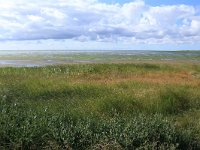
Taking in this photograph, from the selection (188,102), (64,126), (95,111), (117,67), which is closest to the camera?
(64,126)

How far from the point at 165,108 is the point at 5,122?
754 cm

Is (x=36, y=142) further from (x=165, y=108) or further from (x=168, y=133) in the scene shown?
(x=165, y=108)

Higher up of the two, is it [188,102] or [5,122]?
[5,122]

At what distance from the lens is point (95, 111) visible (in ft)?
43.4

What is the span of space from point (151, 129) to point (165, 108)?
6036mm

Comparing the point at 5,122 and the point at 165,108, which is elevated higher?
the point at 5,122

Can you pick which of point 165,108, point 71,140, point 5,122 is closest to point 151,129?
point 71,140

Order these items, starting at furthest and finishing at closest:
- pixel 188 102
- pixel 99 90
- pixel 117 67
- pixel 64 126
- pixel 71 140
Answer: pixel 117 67 < pixel 99 90 < pixel 188 102 < pixel 64 126 < pixel 71 140

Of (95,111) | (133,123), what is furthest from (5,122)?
(95,111)

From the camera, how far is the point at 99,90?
18234mm

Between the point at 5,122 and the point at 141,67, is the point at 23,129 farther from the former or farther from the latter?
the point at 141,67

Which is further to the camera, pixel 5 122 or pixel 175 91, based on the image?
pixel 175 91

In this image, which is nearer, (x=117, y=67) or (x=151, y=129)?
(x=151, y=129)

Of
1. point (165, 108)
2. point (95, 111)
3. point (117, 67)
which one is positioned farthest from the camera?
point (117, 67)
